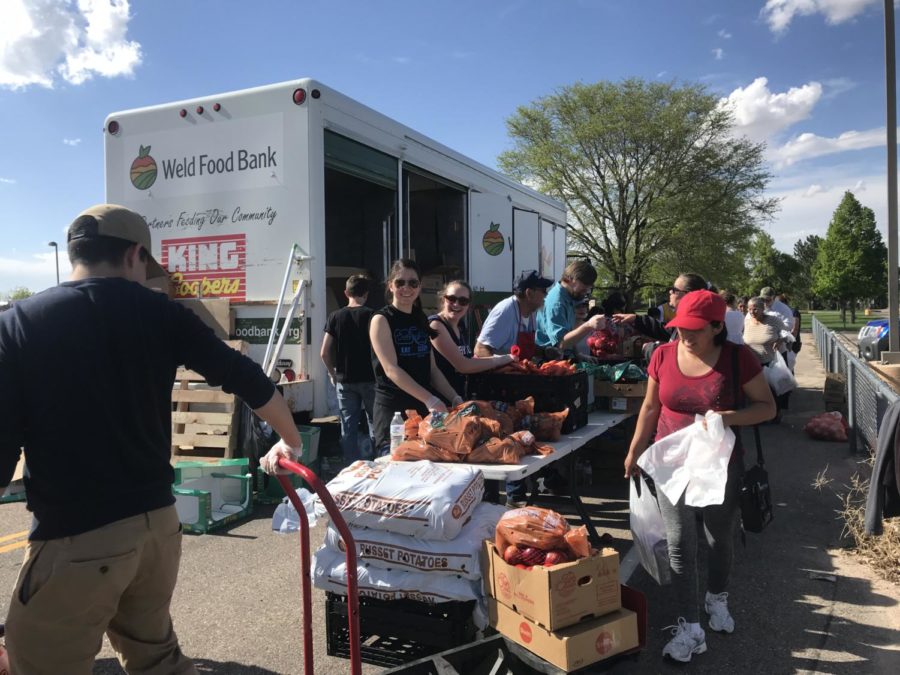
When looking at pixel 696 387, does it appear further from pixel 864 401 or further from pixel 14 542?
pixel 14 542

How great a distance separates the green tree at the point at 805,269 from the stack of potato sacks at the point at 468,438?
63.4 meters

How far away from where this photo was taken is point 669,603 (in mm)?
3916

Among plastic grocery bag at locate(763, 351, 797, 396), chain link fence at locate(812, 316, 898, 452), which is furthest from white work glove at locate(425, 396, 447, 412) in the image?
plastic grocery bag at locate(763, 351, 797, 396)

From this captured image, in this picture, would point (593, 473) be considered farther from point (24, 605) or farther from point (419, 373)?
point (24, 605)

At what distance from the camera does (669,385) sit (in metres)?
3.53

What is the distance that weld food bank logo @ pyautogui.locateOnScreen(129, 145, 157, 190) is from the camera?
6.79 meters

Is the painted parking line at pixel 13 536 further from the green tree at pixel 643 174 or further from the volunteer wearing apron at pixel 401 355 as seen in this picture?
the green tree at pixel 643 174

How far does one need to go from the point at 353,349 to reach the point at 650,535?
3.06 m

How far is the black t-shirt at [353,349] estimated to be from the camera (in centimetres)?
573

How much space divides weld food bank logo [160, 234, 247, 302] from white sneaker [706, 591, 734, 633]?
4.77 m

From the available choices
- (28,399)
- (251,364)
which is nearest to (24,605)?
(28,399)

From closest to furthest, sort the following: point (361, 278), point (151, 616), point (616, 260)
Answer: point (151, 616) → point (361, 278) → point (616, 260)

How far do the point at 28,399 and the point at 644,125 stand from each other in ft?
107

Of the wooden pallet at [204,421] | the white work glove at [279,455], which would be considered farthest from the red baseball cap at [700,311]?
the wooden pallet at [204,421]
